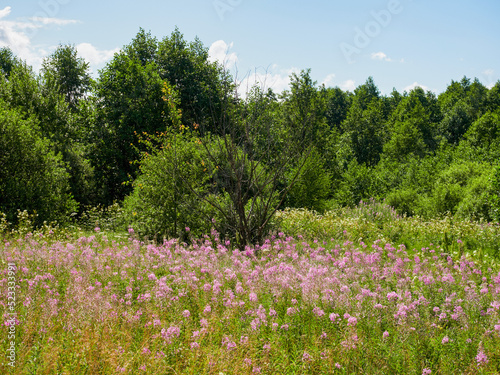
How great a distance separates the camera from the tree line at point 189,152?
29.3 ft

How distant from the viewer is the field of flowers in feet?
10.0

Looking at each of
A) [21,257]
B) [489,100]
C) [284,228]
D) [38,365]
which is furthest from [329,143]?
[489,100]

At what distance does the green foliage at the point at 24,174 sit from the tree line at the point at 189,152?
0.03m

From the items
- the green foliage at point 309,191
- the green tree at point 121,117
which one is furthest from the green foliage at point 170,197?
the green tree at point 121,117

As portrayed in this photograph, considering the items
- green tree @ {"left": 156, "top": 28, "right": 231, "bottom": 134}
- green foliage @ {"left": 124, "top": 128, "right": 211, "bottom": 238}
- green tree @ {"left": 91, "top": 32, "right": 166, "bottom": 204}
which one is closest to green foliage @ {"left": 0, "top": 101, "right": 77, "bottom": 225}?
green foliage @ {"left": 124, "top": 128, "right": 211, "bottom": 238}

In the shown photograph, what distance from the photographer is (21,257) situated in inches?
225

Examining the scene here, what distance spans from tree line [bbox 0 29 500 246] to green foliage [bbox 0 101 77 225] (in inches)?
1.2

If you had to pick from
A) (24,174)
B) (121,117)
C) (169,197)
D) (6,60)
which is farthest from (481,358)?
(6,60)

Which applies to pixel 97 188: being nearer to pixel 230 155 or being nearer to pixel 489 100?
pixel 230 155

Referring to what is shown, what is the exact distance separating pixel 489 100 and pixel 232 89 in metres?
53.8

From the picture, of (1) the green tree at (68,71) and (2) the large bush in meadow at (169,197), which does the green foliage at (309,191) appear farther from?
(1) the green tree at (68,71)

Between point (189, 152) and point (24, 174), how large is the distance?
15.2ft

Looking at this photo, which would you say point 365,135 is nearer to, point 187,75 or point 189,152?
point 187,75

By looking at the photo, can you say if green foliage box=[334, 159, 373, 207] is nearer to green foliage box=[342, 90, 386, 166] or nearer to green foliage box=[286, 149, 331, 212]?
green foliage box=[286, 149, 331, 212]
